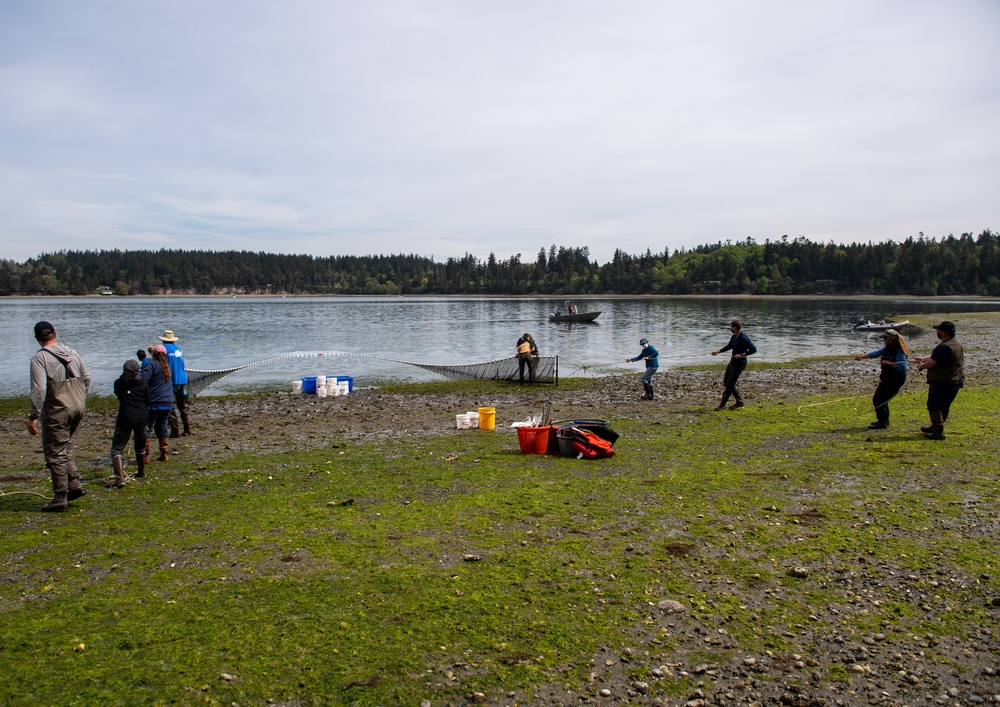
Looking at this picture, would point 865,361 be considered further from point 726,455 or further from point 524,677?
point 524,677

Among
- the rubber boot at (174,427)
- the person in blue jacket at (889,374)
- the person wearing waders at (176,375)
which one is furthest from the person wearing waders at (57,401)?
the person in blue jacket at (889,374)

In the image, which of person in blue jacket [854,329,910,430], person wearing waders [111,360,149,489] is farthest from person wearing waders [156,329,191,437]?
person in blue jacket [854,329,910,430]

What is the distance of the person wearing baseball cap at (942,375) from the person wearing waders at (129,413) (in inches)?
578

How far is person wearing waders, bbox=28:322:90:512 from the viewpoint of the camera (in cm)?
937

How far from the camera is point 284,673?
5387 mm

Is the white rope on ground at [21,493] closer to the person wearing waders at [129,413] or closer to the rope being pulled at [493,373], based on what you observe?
the person wearing waders at [129,413]

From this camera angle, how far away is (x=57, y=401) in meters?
9.52

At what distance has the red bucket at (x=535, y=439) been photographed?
44.0ft

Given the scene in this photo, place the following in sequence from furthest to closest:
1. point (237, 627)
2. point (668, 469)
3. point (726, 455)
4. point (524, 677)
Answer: point (726, 455) < point (668, 469) < point (237, 627) < point (524, 677)

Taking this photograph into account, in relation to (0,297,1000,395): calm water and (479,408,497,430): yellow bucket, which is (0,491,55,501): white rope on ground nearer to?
(479,408,497,430): yellow bucket

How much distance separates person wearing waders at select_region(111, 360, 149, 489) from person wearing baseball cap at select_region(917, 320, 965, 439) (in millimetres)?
14678

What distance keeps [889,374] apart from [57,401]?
614 inches

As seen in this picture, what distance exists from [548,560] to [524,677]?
2.35m

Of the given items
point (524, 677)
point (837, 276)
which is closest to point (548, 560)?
point (524, 677)
